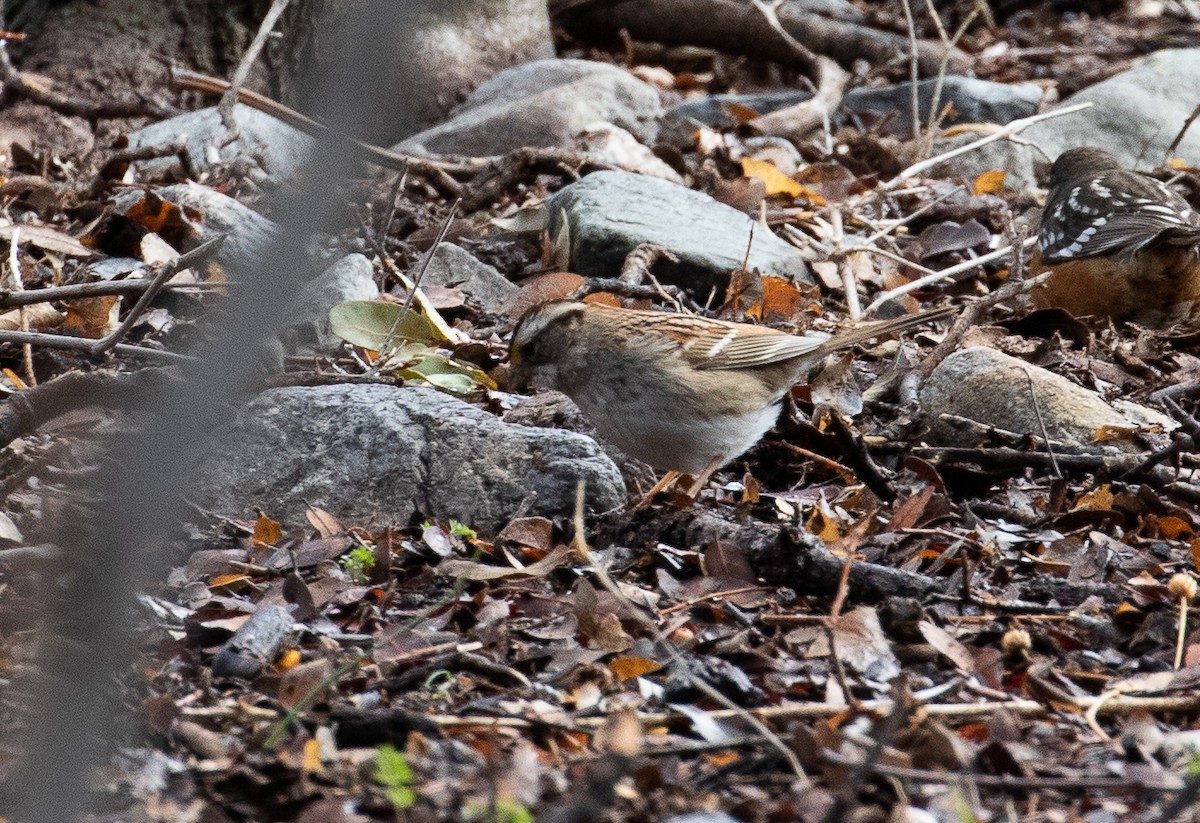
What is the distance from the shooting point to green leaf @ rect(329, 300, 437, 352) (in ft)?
17.5

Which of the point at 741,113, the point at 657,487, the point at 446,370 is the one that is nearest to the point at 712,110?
the point at 741,113

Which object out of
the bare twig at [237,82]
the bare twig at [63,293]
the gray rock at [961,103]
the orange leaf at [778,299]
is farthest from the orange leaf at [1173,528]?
the gray rock at [961,103]

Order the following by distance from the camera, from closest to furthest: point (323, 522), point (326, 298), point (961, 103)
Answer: point (323, 522)
point (326, 298)
point (961, 103)

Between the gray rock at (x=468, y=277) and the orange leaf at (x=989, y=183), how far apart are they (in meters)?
3.50

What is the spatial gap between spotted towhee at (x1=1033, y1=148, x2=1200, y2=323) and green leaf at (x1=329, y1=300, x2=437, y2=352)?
3.17 m

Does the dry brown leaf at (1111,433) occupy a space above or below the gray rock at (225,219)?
below

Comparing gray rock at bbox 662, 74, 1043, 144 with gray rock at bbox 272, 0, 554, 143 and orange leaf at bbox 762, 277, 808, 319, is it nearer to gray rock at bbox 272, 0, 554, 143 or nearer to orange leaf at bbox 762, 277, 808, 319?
gray rock at bbox 272, 0, 554, 143

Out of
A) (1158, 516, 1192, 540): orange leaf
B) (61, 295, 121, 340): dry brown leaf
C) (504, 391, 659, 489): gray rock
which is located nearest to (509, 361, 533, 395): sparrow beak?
(504, 391, 659, 489): gray rock

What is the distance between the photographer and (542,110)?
27.8 feet

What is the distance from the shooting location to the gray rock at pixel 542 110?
8.34 m

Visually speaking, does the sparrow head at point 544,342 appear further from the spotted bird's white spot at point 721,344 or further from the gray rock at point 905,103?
the gray rock at point 905,103

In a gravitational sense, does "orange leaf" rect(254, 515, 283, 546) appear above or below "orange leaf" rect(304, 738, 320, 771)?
below

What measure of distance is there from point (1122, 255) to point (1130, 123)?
10.7 ft

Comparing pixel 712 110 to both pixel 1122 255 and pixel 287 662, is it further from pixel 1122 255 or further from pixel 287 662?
pixel 287 662
